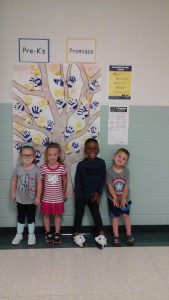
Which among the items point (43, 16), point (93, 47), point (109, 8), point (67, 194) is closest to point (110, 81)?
point (93, 47)

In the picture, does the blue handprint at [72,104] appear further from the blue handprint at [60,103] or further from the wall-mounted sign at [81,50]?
the wall-mounted sign at [81,50]

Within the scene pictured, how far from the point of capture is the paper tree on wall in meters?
3.40

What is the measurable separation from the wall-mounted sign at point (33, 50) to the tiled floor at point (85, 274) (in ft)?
6.34

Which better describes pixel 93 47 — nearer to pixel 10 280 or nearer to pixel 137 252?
pixel 137 252

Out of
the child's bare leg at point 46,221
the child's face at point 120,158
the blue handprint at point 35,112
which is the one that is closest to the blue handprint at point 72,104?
the blue handprint at point 35,112

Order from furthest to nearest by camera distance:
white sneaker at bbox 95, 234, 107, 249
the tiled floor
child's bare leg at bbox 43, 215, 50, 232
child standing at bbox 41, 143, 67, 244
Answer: child's bare leg at bbox 43, 215, 50, 232 < child standing at bbox 41, 143, 67, 244 < white sneaker at bbox 95, 234, 107, 249 < the tiled floor

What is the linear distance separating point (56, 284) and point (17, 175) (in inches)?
49.2

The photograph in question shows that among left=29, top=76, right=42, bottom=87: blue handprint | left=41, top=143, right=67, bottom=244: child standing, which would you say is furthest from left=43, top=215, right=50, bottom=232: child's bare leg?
left=29, top=76, right=42, bottom=87: blue handprint

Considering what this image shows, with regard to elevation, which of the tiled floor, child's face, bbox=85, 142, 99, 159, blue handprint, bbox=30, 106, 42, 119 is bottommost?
the tiled floor

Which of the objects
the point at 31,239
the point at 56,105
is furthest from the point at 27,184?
the point at 56,105

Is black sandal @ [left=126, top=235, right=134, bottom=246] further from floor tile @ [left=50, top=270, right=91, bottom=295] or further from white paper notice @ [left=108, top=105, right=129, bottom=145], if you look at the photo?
white paper notice @ [left=108, top=105, right=129, bottom=145]

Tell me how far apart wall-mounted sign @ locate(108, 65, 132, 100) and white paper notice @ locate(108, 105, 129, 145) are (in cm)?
12

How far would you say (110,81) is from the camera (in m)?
3.46

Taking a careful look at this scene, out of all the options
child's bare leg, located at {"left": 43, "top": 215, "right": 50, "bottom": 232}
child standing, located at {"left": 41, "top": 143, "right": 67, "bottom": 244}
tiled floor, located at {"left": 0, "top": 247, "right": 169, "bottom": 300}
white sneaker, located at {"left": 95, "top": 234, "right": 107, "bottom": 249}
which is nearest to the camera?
tiled floor, located at {"left": 0, "top": 247, "right": 169, "bottom": 300}
